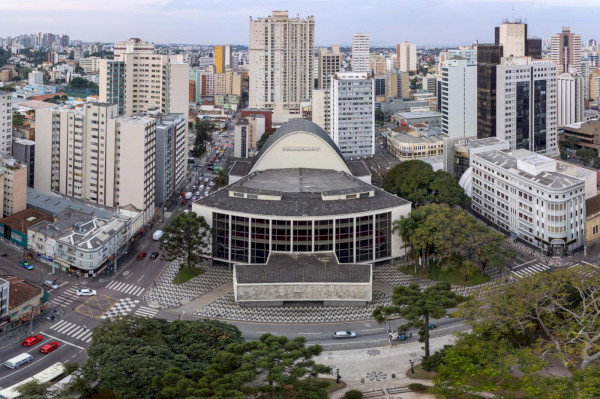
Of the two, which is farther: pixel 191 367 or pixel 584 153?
pixel 584 153

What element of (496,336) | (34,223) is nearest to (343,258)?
(496,336)

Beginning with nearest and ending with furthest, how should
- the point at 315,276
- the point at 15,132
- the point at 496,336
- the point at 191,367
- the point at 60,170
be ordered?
1. the point at 191,367
2. the point at 496,336
3. the point at 315,276
4. the point at 60,170
5. the point at 15,132

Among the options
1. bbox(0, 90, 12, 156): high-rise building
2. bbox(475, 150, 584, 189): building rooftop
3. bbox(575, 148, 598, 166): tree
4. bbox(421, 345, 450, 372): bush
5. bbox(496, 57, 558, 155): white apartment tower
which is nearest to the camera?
bbox(421, 345, 450, 372): bush

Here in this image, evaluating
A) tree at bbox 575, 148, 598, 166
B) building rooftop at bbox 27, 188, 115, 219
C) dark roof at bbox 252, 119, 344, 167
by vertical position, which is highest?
dark roof at bbox 252, 119, 344, 167

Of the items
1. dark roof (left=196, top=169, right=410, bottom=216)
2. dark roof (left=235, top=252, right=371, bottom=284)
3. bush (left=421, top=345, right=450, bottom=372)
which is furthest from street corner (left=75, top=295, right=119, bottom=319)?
bush (left=421, top=345, right=450, bottom=372)

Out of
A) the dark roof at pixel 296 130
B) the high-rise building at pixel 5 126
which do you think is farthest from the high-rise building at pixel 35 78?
the dark roof at pixel 296 130

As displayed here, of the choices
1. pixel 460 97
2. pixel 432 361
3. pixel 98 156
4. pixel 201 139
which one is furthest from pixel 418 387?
pixel 201 139

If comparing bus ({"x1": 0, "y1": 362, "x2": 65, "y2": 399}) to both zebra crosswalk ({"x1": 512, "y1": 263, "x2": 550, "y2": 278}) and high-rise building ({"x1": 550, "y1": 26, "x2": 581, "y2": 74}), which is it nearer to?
zebra crosswalk ({"x1": 512, "y1": 263, "x2": 550, "y2": 278})

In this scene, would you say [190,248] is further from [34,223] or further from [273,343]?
[273,343]
